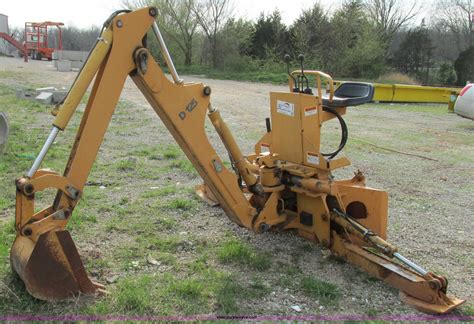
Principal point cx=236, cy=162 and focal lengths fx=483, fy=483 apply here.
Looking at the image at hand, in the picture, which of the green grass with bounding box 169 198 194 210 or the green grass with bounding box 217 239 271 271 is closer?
the green grass with bounding box 217 239 271 271

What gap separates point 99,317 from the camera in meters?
3.35

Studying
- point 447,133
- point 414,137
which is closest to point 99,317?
point 414,137

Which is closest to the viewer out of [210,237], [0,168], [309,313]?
[309,313]

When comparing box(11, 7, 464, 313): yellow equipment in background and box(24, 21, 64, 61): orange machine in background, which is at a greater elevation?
box(24, 21, 64, 61): orange machine in background

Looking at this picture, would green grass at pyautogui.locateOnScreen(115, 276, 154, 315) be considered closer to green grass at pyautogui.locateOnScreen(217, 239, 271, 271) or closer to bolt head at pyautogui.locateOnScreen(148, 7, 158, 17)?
green grass at pyautogui.locateOnScreen(217, 239, 271, 271)

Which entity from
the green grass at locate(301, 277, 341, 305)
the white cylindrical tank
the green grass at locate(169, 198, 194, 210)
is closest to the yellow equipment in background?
the green grass at locate(301, 277, 341, 305)

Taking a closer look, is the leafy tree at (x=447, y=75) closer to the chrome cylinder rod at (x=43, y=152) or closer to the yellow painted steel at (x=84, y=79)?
the yellow painted steel at (x=84, y=79)

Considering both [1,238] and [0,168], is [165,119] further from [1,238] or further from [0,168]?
[0,168]

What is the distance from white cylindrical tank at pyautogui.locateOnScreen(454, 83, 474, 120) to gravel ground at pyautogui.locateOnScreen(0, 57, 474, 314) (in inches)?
18.1

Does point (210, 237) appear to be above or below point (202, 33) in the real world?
below

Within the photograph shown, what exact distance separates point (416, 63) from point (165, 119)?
113ft

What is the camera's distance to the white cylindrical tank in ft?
45.6

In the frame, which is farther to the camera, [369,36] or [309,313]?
[369,36]

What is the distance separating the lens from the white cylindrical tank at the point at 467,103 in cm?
1389
